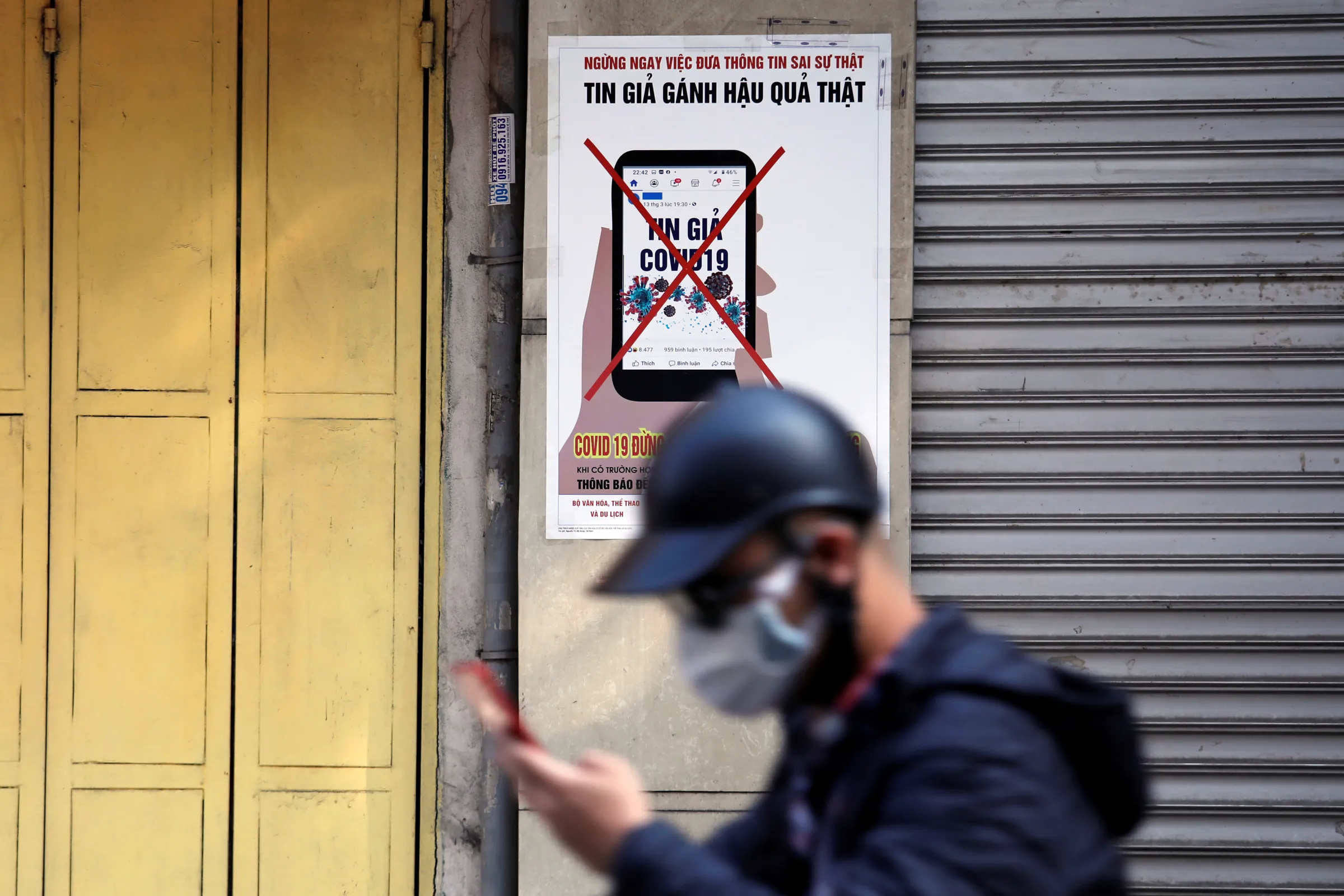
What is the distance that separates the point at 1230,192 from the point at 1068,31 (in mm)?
848

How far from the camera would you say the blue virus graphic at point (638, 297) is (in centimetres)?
427

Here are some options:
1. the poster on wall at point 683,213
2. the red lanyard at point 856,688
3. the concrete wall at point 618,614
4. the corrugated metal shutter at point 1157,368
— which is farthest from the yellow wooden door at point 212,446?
the red lanyard at point 856,688

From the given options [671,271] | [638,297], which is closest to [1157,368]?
[671,271]

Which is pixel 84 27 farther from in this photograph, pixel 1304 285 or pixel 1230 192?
pixel 1304 285

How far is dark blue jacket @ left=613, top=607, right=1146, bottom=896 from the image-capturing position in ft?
4.13

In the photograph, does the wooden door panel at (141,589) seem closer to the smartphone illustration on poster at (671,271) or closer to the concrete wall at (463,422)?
the concrete wall at (463,422)

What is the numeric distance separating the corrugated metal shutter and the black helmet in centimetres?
304

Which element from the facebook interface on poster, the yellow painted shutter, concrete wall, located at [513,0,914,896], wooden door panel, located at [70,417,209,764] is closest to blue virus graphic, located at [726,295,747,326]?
the facebook interface on poster

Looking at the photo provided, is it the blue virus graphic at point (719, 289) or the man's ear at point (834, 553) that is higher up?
the blue virus graphic at point (719, 289)

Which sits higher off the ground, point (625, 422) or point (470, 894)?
point (625, 422)

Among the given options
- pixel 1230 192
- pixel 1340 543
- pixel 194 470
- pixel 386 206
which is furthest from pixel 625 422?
pixel 1340 543

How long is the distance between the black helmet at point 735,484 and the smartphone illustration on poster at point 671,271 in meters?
2.83

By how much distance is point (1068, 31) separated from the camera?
4.36 m

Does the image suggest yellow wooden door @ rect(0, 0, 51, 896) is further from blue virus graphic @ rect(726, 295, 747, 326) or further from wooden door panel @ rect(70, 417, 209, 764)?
blue virus graphic @ rect(726, 295, 747, 326)
